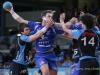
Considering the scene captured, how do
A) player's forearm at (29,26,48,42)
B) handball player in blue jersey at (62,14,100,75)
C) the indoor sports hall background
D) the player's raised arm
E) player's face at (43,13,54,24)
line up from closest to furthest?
handball player in blue jersey at (62,14,100,75) < player's forearm at (29,26,48,42) < player's face at (43,13,54,24) < the player's raised arm < the indoor sports hall background

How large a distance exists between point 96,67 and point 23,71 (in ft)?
8.40

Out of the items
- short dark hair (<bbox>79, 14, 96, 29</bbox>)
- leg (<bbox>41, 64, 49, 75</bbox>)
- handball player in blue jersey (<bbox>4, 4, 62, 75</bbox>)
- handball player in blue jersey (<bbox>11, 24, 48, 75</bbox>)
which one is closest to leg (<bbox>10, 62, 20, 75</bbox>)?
handball player in blue jersey (<bbox>11, 24, 48, 75</bbox>)

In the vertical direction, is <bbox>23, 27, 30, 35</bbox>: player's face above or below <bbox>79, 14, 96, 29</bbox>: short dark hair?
below

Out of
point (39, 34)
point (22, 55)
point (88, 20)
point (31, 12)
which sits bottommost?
point (22, 55)

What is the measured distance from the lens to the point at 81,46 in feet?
23.4

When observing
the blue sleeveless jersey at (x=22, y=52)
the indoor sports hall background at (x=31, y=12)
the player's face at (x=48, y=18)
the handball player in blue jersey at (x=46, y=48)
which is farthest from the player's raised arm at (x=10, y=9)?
the indoor sports hall background at (x=31, y=12)

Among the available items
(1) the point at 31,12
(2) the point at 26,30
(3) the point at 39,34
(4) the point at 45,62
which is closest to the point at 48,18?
(3) the point at 39,34

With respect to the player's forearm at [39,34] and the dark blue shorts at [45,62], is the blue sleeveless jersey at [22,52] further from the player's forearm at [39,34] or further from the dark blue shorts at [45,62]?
the player's forearm at [39,34]

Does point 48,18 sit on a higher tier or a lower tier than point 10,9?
lower

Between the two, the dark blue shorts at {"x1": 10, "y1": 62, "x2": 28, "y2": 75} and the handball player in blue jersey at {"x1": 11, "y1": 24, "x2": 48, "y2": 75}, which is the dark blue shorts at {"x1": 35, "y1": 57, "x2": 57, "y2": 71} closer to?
the handball player in blue jersey at {"x1": 11, "y1": 24, "x2": 48, "y2": 75}

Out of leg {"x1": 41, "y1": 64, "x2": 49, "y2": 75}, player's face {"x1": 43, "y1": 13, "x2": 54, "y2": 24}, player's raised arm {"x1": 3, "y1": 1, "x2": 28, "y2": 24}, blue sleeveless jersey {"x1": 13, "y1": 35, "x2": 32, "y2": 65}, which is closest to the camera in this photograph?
player's face {"x1": 43, "y1": 13, "x2": 54, "y2": 24}

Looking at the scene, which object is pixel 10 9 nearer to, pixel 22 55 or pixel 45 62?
pixel 22 55

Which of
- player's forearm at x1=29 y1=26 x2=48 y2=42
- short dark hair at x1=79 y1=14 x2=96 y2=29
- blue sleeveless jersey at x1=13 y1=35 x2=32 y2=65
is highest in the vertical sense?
short dark hair at x1=79 y1=14 x2=96 y2=29

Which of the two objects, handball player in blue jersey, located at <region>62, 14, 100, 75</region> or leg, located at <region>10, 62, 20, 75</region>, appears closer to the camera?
handball player in blue jersey, located at <region>62, 14, 100, 75</region>
